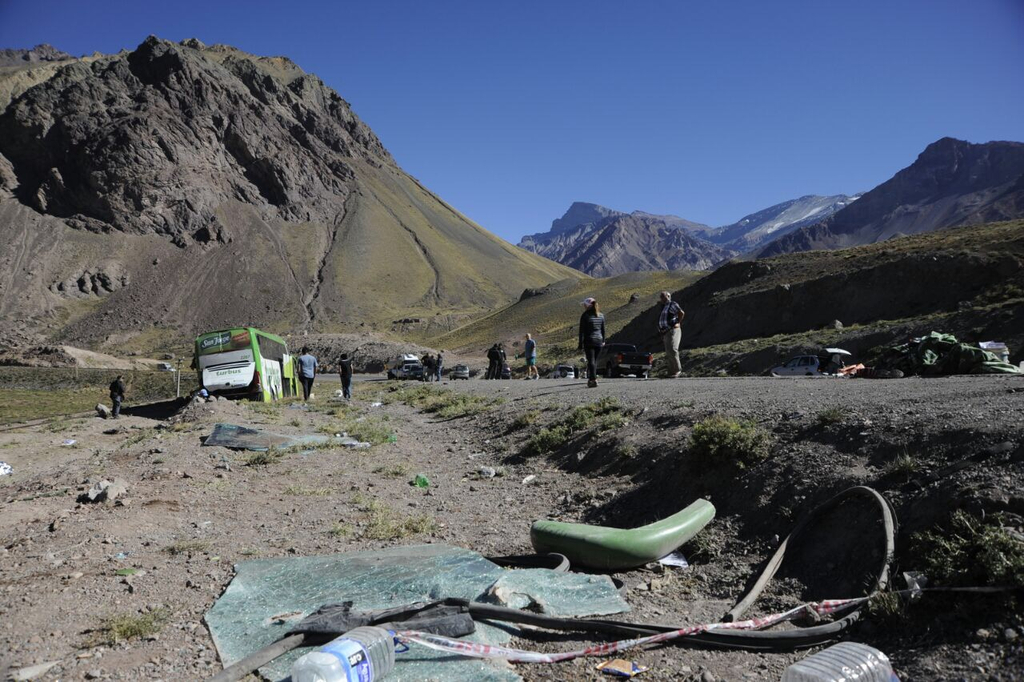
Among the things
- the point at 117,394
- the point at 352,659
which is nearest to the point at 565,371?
the point at 117,394

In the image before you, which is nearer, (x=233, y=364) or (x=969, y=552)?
(x=969, y=552)

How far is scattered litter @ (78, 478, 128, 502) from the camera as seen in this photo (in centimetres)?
704

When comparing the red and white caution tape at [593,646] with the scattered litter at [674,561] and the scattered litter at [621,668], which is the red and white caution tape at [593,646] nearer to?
the scattered litter at [621,668]

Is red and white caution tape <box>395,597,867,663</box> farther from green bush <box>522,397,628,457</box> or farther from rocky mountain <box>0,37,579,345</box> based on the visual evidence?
rocky mountain <box>0,37,579,345</box>

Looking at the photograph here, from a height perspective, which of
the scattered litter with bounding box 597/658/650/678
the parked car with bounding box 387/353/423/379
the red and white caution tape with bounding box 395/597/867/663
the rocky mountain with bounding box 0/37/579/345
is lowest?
the scattered litter with bounding box 597/658/650/678

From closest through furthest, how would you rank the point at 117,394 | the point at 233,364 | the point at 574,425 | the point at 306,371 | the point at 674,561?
1. the point at 674,561
2. the point at 574,425
3. the point at 306,371
4. the point at 233,364
5. the point at 117,394

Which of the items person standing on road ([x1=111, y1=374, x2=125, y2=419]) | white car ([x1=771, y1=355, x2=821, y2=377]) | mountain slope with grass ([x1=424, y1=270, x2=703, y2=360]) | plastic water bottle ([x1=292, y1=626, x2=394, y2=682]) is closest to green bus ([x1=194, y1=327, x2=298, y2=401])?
person standing on road ([x1=111, y1=374, x2=125, y2=419])

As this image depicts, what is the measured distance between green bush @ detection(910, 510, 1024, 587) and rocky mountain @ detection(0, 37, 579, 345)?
93607 millimetres

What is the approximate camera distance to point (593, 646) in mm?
3670

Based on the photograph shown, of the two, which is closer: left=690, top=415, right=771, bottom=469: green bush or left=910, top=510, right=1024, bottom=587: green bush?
left=910, top=510, right=1024, bottom=587: green bush

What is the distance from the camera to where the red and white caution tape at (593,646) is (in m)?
3.42

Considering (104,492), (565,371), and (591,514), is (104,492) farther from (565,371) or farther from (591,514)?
(565,371)

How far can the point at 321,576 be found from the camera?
4.75 m

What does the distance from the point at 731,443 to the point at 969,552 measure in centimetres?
275
